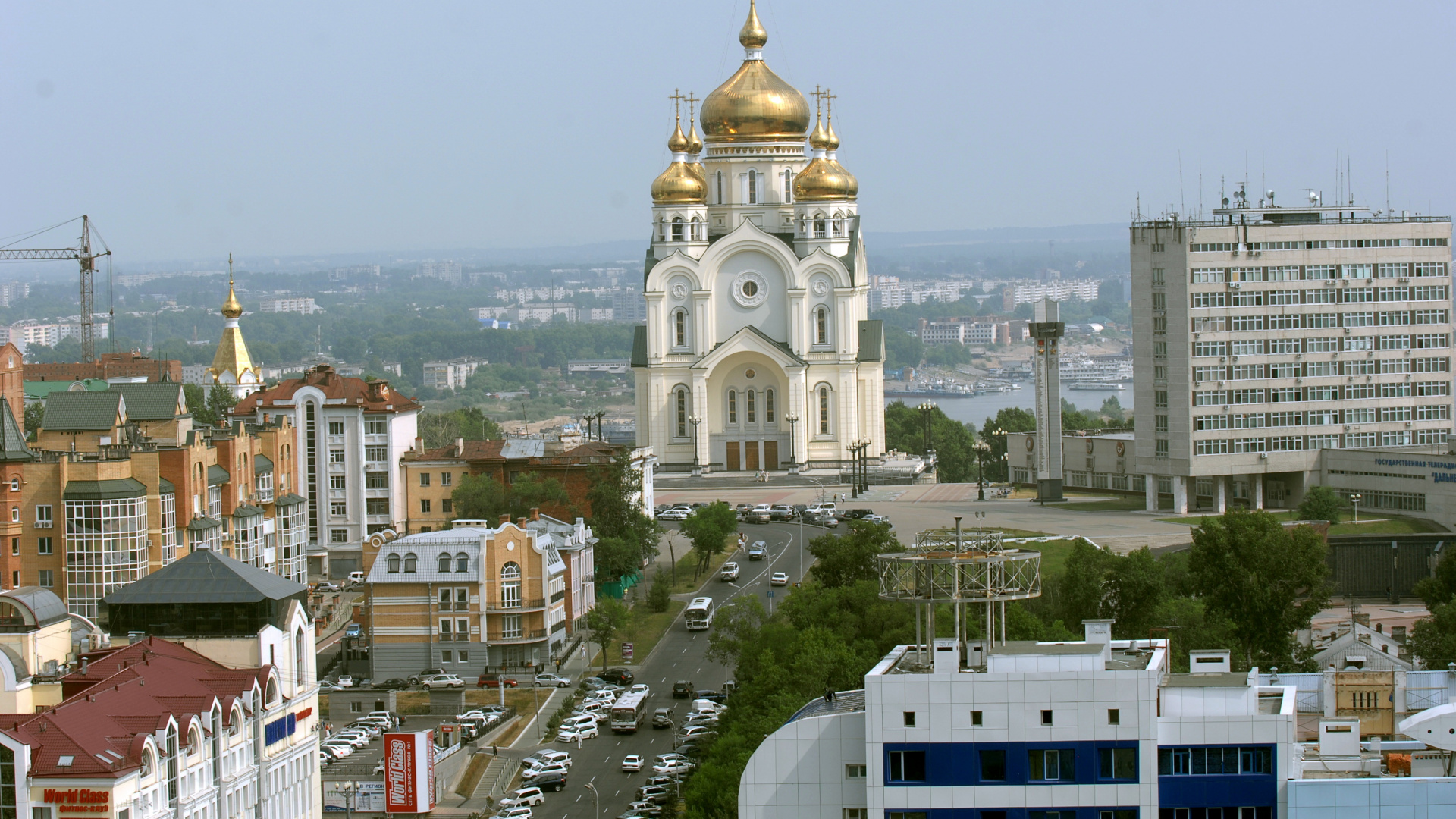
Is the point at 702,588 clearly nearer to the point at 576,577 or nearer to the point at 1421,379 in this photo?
the point at 576,577

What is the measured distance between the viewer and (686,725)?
2028 inches

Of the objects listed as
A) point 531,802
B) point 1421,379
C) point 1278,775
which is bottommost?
point 531,802

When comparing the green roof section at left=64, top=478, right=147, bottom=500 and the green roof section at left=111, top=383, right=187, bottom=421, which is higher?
the green roof section at left=111, top=383, right=187, bottom=421

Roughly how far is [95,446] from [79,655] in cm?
2530

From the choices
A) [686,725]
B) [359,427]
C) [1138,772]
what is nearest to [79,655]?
[686,725]

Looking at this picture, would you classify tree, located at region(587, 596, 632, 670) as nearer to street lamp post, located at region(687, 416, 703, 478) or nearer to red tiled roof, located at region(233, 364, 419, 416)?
red tiled roof, located at region(233, 364, 419, 416)

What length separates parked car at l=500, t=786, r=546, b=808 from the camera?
150ft

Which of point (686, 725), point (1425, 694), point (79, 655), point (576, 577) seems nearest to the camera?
point (1425, 694)

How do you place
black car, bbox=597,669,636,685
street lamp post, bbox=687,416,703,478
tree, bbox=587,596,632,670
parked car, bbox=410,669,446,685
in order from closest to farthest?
black car, bbox=597,669,636,685 → parked car, bbox=410,669,446,685 → tree, bbox=587,596,632,670 → street lamp post, bbox=687,416,703,478

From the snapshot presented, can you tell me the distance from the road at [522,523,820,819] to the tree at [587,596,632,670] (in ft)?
3.47

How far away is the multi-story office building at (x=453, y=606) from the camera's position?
58.8 metres

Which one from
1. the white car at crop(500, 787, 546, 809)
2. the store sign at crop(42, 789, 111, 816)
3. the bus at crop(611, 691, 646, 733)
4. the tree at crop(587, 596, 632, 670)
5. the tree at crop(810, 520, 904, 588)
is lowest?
the white car at crop(500, 787, 546, 809)

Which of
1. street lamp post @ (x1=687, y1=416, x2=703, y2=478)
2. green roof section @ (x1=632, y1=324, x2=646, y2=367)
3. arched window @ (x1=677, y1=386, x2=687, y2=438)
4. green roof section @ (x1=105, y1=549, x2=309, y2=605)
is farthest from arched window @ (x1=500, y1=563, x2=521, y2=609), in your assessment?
green roof section @ (x1=632, y1=324, x2=646, y2=367)

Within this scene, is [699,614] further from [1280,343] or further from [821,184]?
[821,184]
